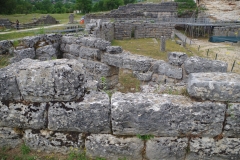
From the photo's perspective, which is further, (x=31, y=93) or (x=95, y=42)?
(x=95, y=42)

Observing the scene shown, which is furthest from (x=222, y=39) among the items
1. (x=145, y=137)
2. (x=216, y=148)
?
(x=145, y=137)

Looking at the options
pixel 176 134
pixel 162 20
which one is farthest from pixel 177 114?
pixel 162 20

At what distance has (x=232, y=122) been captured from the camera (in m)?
3.89

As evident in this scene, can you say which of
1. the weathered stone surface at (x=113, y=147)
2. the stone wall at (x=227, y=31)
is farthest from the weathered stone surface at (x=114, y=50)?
the stone wall at (x=227, y=31)

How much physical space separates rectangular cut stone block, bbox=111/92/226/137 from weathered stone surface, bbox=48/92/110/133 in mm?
189

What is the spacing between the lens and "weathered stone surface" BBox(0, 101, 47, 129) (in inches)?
160

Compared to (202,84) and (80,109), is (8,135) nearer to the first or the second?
(80,109)

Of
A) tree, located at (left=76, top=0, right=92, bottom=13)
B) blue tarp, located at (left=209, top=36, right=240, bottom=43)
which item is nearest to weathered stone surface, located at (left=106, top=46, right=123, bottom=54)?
blue tarp, located at (left=209, top=36, right=240, bottom=43)

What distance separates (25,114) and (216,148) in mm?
3611

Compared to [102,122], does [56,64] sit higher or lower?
higher

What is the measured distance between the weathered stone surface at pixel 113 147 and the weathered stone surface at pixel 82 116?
156 mm

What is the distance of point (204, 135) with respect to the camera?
399 centimetres

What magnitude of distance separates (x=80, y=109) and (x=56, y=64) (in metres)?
0.98

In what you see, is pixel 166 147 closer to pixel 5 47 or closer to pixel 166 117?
pixel 166 117
